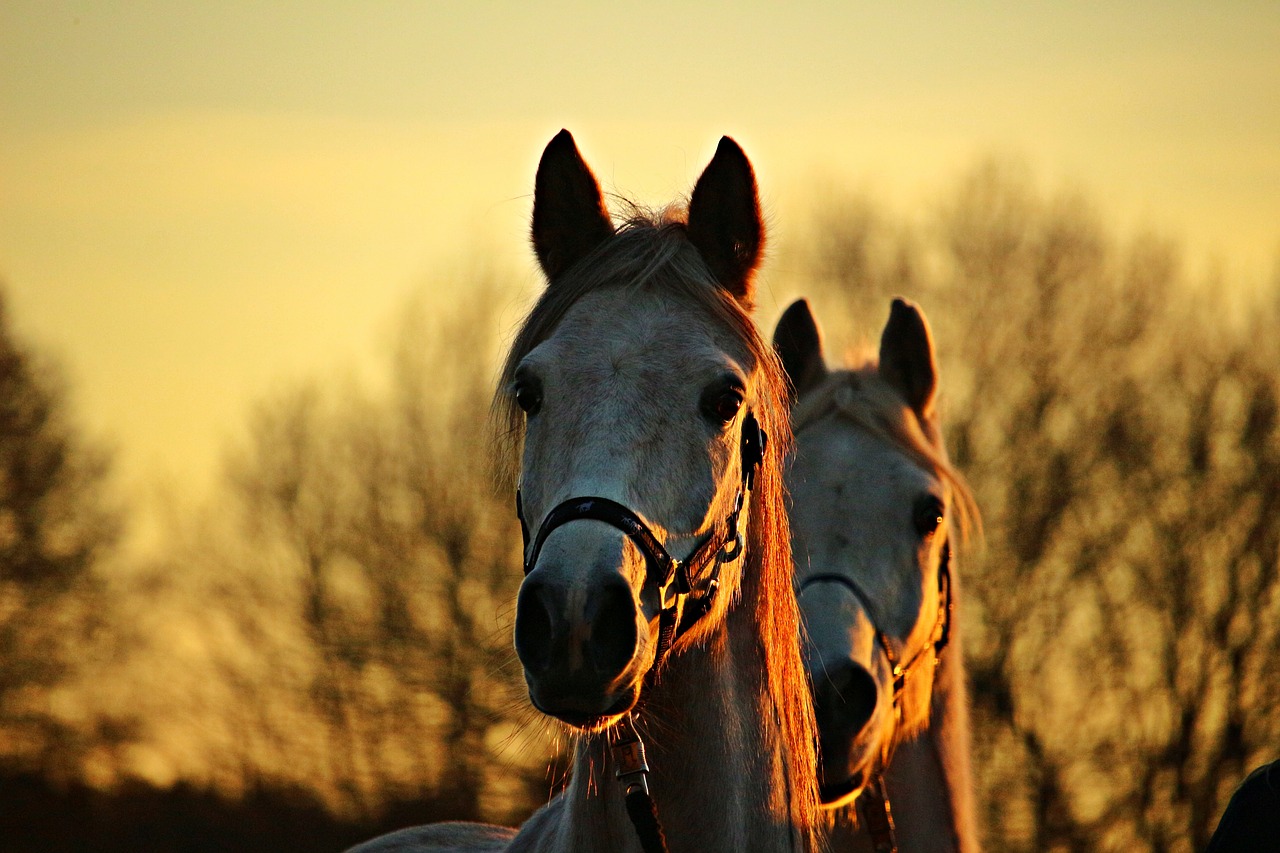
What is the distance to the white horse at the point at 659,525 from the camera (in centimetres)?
302

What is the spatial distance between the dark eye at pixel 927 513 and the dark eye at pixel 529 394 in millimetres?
2249

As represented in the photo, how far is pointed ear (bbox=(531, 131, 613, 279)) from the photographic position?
3916mm

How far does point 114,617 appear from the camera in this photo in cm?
2330

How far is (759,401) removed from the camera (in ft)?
12.2

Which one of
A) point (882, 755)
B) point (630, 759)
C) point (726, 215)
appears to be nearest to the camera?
point (630, 759)

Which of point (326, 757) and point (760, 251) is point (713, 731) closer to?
point (760, 251)

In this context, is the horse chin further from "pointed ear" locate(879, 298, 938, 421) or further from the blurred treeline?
the blurred treeline

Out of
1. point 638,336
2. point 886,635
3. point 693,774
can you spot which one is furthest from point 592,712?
point 886,635

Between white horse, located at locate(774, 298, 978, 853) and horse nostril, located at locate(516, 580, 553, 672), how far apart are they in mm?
1878

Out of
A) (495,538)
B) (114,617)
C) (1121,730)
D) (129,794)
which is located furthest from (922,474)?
(114,617)

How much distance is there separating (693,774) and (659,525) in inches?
26.6

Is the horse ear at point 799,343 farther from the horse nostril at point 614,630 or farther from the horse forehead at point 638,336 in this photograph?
the horse nostril at point 614,630

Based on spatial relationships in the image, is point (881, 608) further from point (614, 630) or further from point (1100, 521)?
point (1100, 521)

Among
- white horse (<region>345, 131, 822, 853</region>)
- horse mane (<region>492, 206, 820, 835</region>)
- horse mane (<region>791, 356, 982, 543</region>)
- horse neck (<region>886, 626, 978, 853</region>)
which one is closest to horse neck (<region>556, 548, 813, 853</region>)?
white horse (<region>345, 131, 822, 853</region>)
